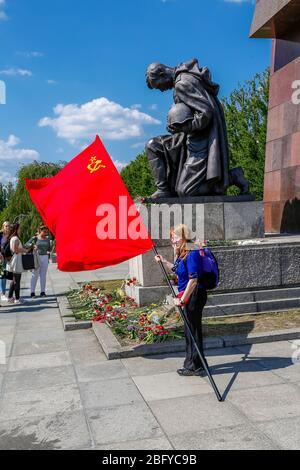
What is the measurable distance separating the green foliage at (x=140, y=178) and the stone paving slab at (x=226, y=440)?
33370 mm

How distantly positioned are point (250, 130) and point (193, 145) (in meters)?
17.9

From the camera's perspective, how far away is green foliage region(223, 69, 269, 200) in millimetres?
23948

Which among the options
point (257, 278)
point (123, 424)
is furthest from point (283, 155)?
point (123, 424)

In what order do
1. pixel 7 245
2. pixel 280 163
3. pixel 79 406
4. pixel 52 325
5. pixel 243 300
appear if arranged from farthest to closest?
pixel 280 163, pixel 7 245, pixel 52 325, pixel 243 300, pixel 79 406

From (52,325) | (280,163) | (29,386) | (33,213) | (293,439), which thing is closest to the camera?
(293,439)

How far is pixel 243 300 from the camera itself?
7.48m

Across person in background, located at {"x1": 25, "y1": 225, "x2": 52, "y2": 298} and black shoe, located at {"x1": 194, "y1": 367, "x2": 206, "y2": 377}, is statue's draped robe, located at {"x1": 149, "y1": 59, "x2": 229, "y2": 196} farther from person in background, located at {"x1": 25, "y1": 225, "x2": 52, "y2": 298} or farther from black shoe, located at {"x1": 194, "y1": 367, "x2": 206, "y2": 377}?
black shoe, located at {"x1": 194, "y1": 367, "x2": 206, "y2": 377}

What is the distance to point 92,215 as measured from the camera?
5.51m

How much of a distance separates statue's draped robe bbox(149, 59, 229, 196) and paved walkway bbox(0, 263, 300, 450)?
359cm

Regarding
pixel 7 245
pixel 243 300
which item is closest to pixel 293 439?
pixel 243 300

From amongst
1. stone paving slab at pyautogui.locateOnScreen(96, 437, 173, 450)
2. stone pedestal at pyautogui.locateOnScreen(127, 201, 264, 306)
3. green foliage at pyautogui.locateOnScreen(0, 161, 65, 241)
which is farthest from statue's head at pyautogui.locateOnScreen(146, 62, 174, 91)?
green foliage at pyautogui.locateOnScreen(0, 161, 65, 241)
